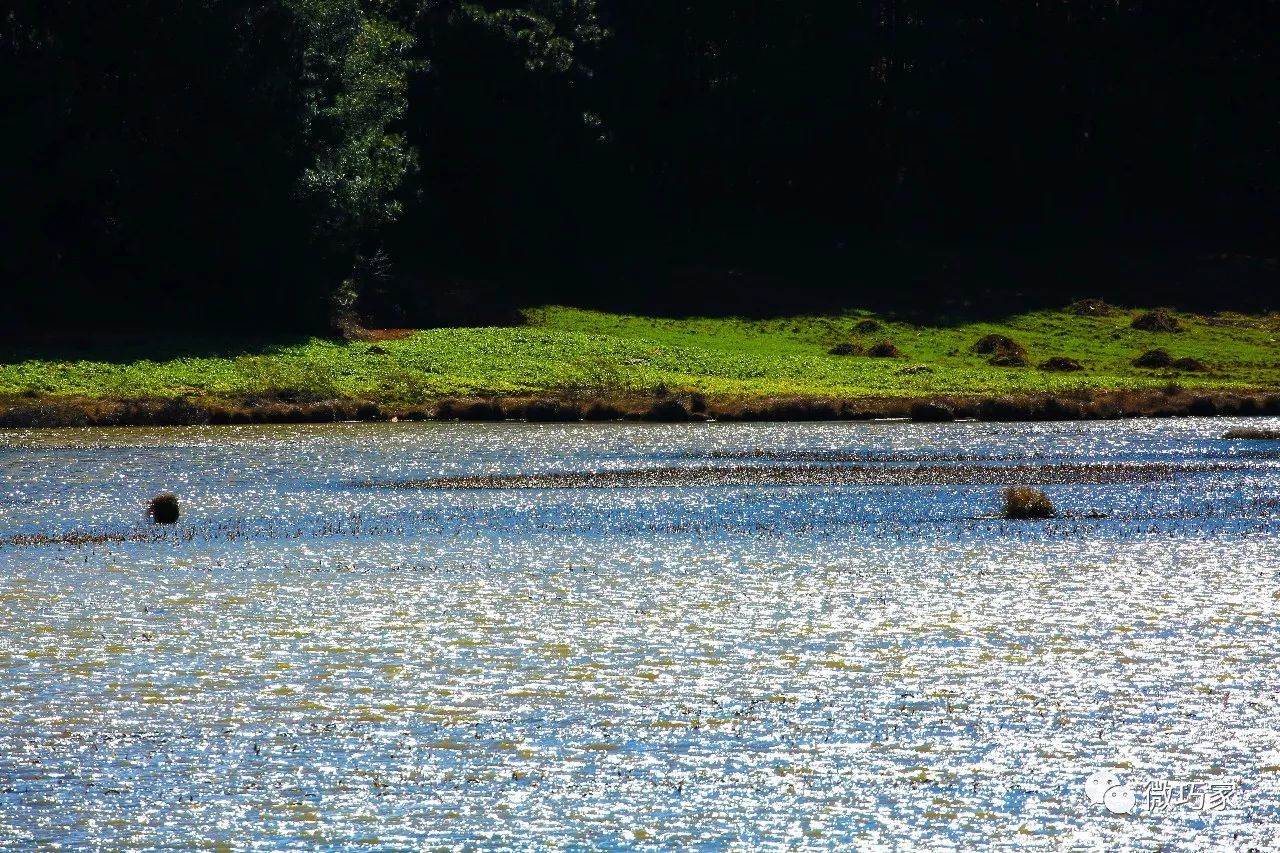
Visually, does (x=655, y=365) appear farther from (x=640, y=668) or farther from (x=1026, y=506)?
(x=640, y=668)

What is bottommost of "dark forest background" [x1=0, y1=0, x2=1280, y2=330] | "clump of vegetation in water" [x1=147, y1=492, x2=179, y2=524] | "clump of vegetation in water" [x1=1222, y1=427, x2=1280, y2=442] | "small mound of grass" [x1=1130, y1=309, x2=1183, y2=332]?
"clump of vegetation in water" [x1=147, y1=492, x2=179, y2=524]

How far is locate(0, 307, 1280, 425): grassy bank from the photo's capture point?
205 feet

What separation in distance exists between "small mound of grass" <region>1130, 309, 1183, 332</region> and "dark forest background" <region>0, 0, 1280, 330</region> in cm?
659

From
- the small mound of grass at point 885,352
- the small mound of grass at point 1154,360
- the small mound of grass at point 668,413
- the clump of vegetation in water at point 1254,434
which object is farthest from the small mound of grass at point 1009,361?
the clump of vegetation in water at point 1254,434

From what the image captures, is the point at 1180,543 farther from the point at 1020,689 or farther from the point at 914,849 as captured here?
the point at 914,849

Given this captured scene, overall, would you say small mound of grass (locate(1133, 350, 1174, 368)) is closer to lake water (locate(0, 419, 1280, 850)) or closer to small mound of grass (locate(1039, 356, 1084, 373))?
small mound of grass (locate(1039, 356, 1084, 373))

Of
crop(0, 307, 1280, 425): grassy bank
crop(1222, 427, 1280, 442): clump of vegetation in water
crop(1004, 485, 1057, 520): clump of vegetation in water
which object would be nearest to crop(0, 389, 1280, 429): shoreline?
crop(0, 307, 1280, 425): grassy bank

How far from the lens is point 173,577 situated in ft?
88.3

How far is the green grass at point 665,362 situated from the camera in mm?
63219

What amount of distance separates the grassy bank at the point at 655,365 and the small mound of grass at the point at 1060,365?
1.59 ft

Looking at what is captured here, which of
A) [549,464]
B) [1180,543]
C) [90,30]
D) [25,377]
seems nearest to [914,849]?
[1180,543]

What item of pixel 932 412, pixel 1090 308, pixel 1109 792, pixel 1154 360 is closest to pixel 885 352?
pixel 1154 360

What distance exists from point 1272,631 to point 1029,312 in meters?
68.5

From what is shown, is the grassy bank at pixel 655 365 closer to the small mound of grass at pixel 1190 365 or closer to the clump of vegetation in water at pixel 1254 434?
the small mound of grass at pixel 1190 365
